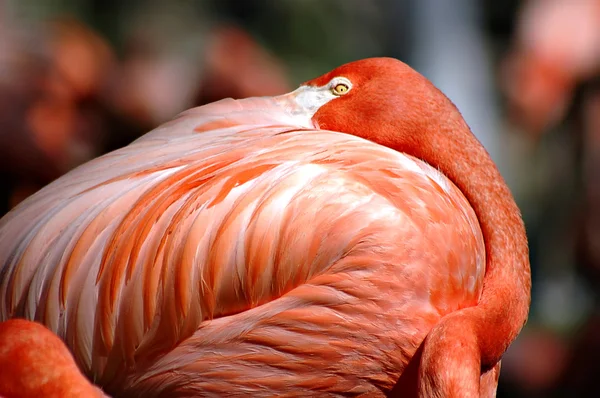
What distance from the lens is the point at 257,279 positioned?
54.4 inches

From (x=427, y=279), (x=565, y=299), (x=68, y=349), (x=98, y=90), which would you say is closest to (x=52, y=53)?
(x=98, y=90)

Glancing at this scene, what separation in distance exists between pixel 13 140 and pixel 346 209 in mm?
1930

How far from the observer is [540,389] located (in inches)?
147

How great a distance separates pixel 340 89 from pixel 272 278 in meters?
0.52

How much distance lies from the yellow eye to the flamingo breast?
0.82 ft

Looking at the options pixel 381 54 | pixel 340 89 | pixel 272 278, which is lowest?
pixel 381 54

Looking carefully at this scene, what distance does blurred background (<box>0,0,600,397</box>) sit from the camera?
11.1 ft

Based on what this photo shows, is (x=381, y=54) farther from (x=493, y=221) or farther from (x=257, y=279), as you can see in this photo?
(x=257, y=279)

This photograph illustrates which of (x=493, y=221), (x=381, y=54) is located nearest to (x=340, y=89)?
(x=493, y=221)

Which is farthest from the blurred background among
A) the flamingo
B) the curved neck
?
the curved neck

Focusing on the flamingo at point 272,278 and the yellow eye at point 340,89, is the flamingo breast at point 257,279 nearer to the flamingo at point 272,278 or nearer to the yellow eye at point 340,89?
the flamingo at point 272,278

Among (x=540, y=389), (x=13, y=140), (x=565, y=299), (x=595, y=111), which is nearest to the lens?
(x=13, y=140)

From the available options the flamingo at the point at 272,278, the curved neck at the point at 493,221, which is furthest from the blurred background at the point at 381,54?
the curved neck at the point at 493,221

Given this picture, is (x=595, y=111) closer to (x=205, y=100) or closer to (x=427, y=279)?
(x=205, y=100)
